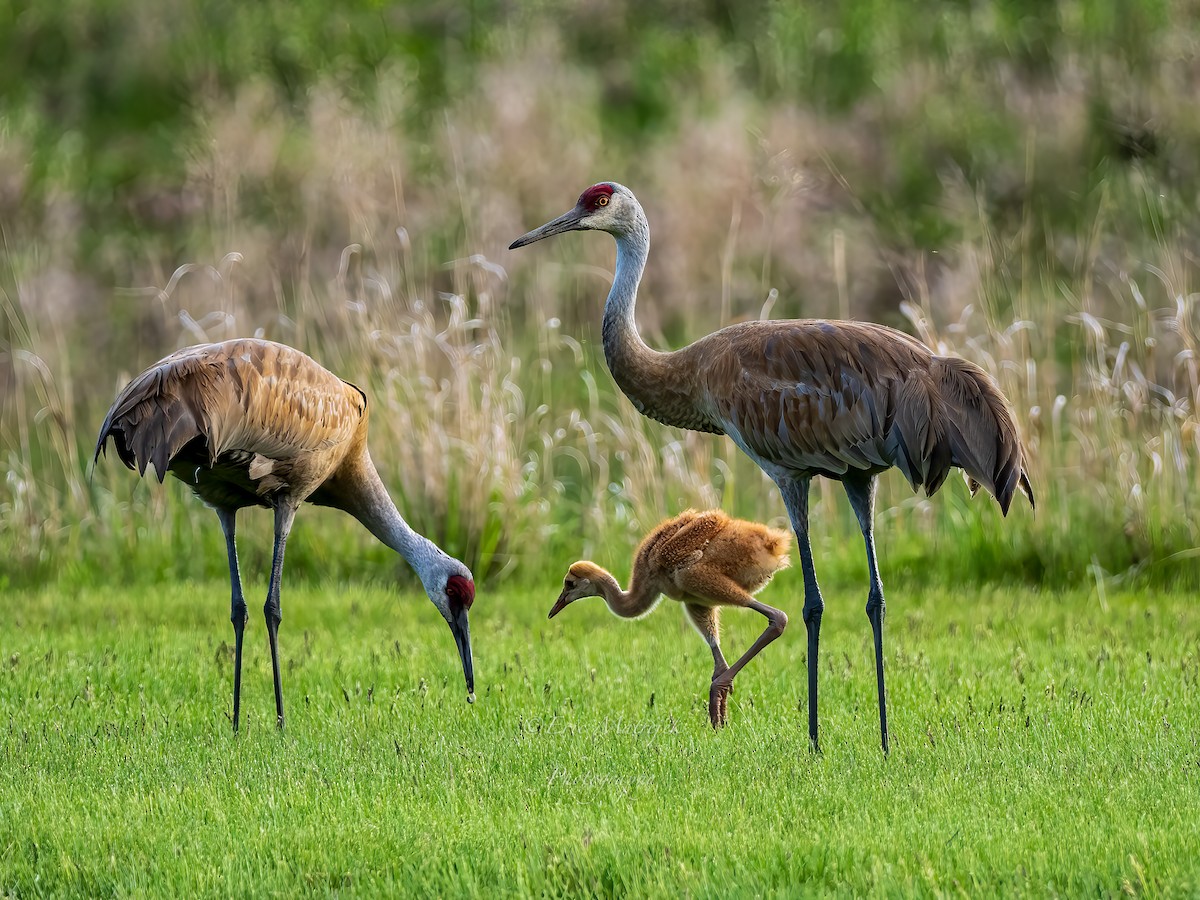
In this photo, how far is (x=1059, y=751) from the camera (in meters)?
6.03

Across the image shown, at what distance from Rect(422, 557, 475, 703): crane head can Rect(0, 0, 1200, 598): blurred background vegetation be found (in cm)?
213

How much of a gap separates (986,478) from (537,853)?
2.40m

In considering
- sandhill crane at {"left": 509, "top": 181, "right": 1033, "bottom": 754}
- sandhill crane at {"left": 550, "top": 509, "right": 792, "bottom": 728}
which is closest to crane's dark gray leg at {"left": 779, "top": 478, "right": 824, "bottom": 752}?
sandhill crane at {"left": 509, "top": 181, "right": 1033, "bottom": 754}

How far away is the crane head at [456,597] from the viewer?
302 inches

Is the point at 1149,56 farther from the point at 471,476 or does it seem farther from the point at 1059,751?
the point at 1059,751

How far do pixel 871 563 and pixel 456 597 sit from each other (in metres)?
2.26

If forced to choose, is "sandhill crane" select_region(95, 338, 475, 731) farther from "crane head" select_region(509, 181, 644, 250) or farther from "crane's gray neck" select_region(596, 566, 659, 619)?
"crane head" select_region(509, 181, 644, 250)

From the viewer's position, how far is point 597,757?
240 inches

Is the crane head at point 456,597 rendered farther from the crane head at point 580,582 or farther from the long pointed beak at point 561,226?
the long pointed beak at point 561,226

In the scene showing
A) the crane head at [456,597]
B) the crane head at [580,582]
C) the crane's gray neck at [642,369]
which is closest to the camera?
the crane's gray neck at [642,369]

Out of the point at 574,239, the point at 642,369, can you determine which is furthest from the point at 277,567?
the point at 574,239

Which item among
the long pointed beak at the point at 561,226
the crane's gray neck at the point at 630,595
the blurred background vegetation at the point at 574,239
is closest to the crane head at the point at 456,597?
the crane's gray neck at the point at 630,595

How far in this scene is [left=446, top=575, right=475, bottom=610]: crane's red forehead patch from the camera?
7.88 meters

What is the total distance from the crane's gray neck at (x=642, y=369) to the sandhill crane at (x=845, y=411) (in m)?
0.01
